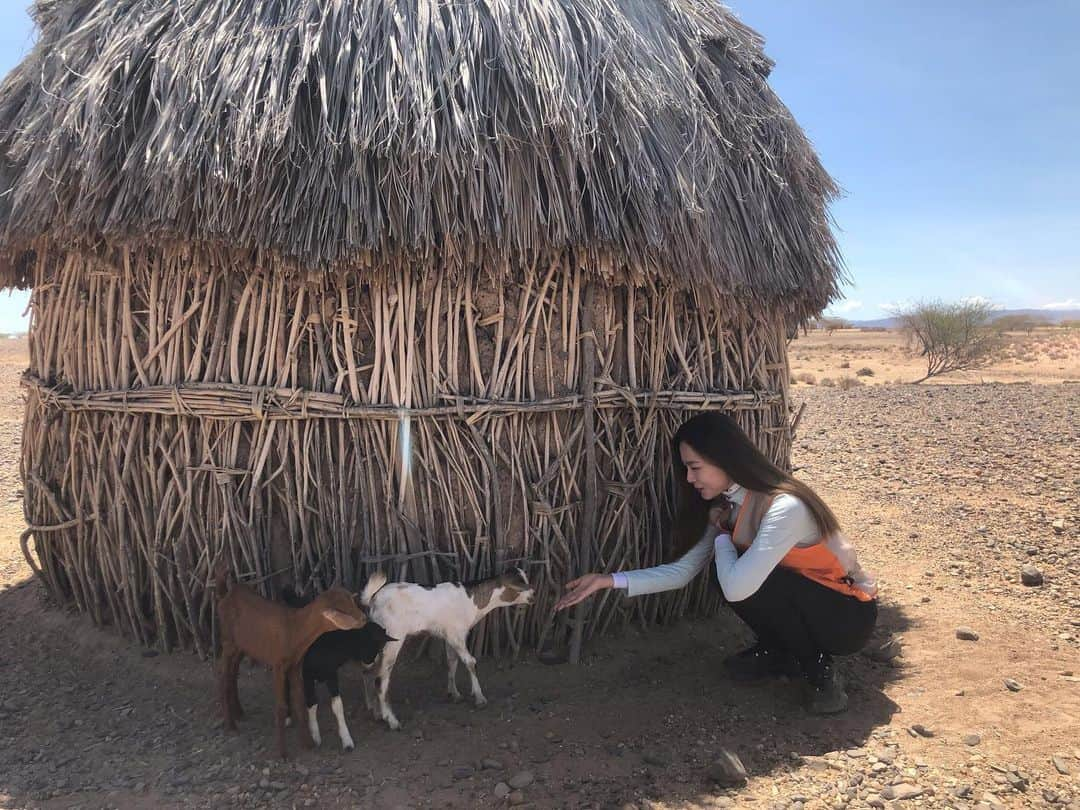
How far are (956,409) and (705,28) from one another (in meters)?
9.65

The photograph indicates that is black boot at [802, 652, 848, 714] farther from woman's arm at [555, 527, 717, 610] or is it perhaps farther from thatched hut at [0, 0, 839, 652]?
thatched hut at [0, 0, 839, 652]

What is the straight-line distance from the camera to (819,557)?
3.22m

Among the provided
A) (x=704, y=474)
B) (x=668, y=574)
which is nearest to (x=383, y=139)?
(x=704, y=474)

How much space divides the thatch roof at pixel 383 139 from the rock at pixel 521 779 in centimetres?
202

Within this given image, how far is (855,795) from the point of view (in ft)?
8.93

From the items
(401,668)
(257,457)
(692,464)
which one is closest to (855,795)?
(692,464)

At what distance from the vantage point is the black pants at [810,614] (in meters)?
3.25

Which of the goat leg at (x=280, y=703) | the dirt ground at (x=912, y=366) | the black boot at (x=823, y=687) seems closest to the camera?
the goat leg at (x=280, y=703)

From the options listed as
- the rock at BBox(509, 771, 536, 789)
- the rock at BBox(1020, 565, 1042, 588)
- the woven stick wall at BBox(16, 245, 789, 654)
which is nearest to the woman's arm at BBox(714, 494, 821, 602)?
the woven stick wall at BBox(16, 245, 789, 654)

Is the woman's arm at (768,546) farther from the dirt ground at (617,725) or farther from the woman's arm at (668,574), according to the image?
the dirt ground at (617,725)

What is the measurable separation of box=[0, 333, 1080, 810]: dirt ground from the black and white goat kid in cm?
12

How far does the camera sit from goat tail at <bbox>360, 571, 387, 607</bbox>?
120 inches

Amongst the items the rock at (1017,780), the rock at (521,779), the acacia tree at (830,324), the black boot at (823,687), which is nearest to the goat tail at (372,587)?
the rock at (521,779)

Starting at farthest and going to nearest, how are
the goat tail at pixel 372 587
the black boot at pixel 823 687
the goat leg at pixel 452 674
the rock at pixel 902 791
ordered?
the goat leg at pixel 452 674 < the black boot at pixel 823 687 < the goat tail at pixel 372 587 < the rock at pixel 902 791
